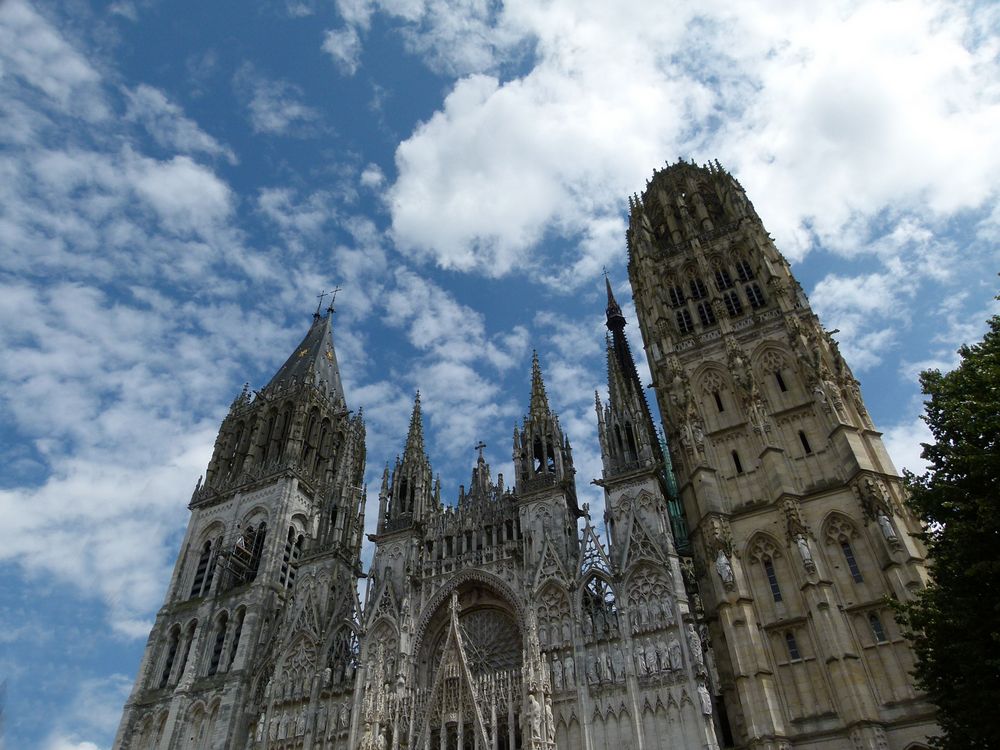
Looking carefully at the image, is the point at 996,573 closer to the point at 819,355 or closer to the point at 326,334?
the point at 819,355

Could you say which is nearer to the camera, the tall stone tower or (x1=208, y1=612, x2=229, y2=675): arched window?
the tall stone tower

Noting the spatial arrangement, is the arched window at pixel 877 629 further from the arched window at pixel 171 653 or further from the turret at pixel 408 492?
the arched window at pixel 171 653

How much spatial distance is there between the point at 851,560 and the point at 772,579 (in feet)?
9.08

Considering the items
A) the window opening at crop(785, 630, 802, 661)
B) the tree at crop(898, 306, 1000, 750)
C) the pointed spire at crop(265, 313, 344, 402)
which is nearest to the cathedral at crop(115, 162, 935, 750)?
the window opening at crop(785, 630, 802, 661)

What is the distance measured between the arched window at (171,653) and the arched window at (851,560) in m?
32.1

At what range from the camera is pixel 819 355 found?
95.3 ft

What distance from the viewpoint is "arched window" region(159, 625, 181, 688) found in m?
34.7

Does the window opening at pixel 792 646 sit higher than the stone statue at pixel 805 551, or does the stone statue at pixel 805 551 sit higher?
the stone statue at pixel 805 551

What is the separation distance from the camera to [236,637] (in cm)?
3394

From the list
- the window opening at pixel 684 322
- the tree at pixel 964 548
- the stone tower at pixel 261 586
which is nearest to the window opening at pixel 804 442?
the window opening at pixel 684 322

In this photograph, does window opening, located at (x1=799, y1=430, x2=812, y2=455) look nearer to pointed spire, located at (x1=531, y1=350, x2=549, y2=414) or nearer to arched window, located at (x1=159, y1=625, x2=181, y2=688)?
pointed spire, located at (x1=531, y1=350, x2=549, y2=414)

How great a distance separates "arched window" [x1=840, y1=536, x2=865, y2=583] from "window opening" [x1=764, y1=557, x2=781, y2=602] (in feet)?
8.17

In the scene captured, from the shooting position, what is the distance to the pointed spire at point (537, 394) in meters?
33.1

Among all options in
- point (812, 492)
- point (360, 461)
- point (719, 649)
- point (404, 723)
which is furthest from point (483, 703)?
point (360, 461)
